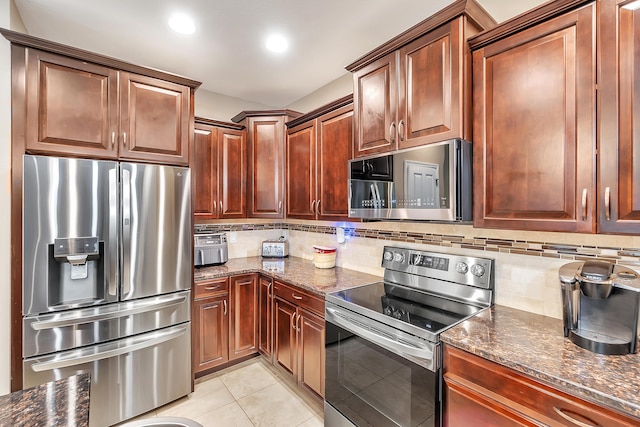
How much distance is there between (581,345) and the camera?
3.94ft

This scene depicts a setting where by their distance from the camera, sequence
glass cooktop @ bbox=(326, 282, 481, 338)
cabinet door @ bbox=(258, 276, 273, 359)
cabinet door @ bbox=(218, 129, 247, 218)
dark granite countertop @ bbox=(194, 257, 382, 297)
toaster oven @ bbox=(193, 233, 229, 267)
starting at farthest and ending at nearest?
1. cabinet door @ bbox=(218, 129, 247, 218)
2. toaster oven @ bbox=(193, 233, 229, 267)
3. cabinet door @ bbox=(258, 276, 273, 359)
4. dark granite countertop @ bbox=(194, 257, 382, 297)
5. glass cooktop @ bbox=(326, 282, 481, 338)

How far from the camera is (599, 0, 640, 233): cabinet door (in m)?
1.09

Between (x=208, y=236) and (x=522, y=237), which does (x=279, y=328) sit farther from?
(x=522, y=237)

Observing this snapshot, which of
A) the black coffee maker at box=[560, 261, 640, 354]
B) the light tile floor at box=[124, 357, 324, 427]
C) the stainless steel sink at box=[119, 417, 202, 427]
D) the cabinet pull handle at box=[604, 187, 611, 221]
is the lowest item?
the light tile floor at box=[124, 357, 324, 427]

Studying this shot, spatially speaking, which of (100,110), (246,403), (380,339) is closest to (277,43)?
(100,110)

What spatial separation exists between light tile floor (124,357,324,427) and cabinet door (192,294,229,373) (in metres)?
0.16

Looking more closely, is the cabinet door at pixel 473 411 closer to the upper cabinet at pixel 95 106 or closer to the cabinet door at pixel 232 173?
the upper cabinet at pixel 95 106

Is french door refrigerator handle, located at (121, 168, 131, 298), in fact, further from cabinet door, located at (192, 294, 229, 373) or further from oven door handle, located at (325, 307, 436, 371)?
oven door handle, located at (325, 307, 436, 371)

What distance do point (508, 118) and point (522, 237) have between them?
67cm

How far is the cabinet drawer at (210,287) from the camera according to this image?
2524 millimetres

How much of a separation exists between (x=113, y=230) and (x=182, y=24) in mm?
1504

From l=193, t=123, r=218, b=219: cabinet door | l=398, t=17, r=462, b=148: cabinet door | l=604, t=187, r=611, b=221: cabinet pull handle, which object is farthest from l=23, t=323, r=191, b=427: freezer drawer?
l=604, t=187, r=611, b=221: cabinet pull handle

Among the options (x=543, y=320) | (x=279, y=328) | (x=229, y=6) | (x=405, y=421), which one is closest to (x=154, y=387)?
(x=279, y=328)

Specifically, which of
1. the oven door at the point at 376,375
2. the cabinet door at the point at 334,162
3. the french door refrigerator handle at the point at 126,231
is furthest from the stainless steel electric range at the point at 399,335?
the french door refrigerator handle at the point at 126,231
